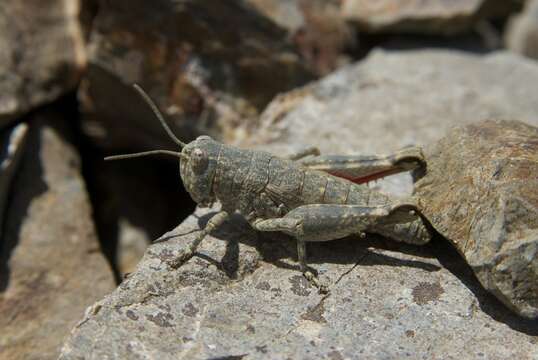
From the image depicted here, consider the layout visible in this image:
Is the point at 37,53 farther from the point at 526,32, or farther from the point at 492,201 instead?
the point at 526,32

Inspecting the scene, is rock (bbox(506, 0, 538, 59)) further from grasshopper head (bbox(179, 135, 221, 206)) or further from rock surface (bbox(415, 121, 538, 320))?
grasshopper head (bbox(179, 135, 221, 206))

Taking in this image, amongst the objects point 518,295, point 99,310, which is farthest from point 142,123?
point 518,295

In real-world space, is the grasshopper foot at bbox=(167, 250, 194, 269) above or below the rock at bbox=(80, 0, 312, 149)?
below

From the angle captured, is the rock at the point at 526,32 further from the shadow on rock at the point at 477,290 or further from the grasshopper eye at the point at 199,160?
the grasshopper eye at the point at 199,160

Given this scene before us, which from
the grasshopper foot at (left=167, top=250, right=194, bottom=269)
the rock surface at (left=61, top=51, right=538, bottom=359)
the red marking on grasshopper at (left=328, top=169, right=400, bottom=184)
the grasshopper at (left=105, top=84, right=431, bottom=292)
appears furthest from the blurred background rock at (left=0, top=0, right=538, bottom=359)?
the grasshopper foot at (left=167, top=250, right=194, bottom=269)

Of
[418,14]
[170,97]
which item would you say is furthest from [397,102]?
[170,97]

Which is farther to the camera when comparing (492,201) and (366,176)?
(366,176)

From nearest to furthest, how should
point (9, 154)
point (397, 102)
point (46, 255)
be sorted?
point (46, 255), point (9, 154), point (397, 102)
